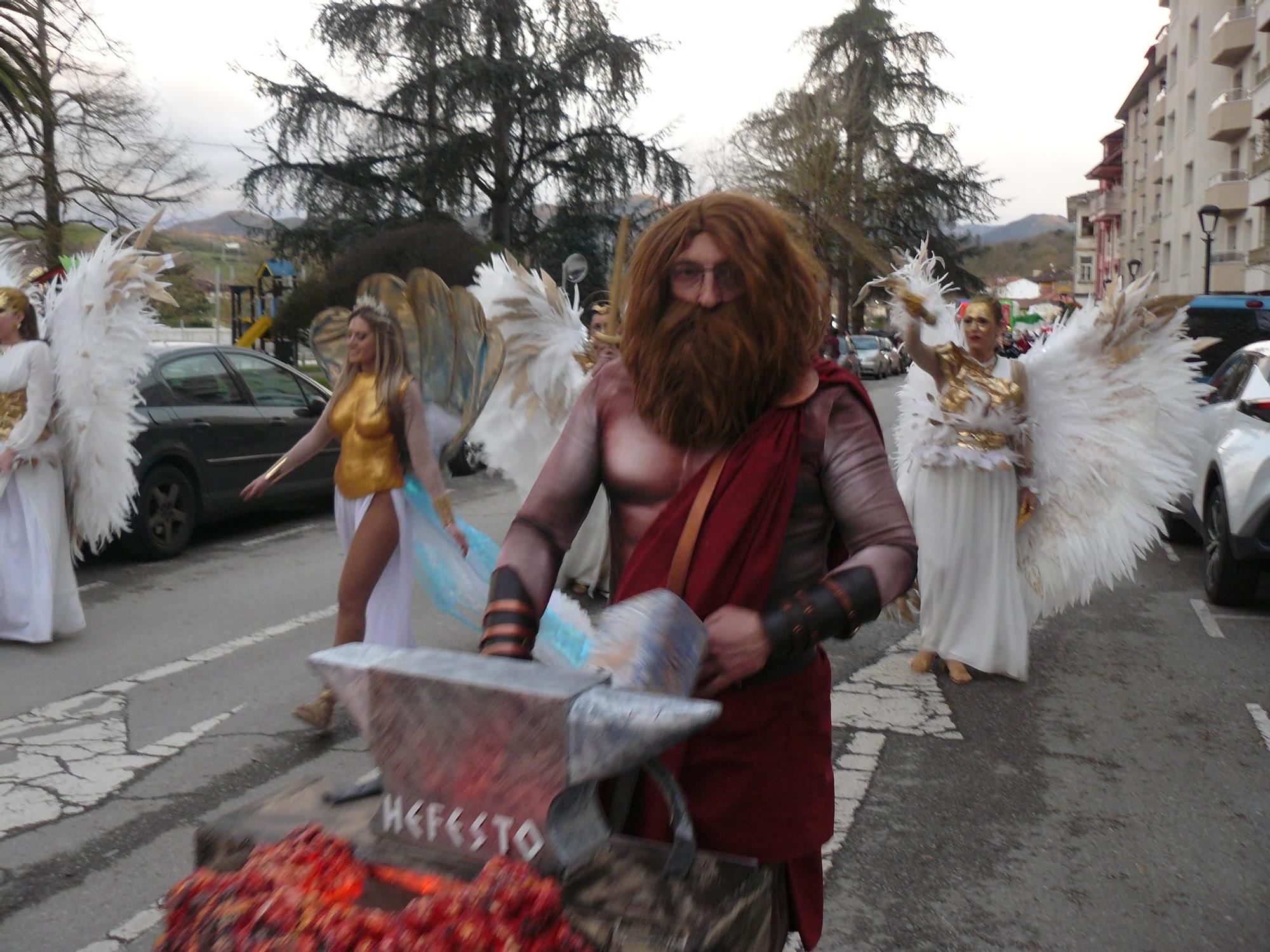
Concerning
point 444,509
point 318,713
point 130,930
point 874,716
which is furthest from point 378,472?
point 874,716

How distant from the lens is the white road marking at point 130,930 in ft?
11.6

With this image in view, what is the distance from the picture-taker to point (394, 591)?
563 centimetres

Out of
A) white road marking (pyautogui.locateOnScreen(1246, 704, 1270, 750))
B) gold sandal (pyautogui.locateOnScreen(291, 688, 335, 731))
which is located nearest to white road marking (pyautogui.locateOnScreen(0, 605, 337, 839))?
gold sandal (pyautogui.locateOnScreen(291, 688, 335, 731))

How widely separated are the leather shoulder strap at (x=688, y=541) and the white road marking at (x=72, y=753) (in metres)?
3.34

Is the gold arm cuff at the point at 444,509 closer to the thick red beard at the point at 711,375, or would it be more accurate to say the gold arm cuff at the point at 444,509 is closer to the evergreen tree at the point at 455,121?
the thick red beard at the point at 711,375

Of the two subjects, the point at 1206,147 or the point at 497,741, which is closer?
the point at 497,741

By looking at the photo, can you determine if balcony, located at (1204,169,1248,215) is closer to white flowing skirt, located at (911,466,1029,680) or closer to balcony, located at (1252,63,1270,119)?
balcony, located at (1252,63,1270,119)

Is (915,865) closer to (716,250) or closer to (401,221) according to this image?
(716,250)

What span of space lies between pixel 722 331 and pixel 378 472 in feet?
12.1

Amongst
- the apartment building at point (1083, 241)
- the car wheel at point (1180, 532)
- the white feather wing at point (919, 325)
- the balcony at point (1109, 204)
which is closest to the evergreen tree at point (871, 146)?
the car wheel at point (1180, 532)

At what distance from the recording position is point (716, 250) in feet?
6.96

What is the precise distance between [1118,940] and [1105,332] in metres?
3.54

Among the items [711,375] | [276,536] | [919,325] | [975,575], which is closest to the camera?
[711,375]

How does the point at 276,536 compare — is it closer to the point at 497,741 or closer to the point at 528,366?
the point at 528,366
